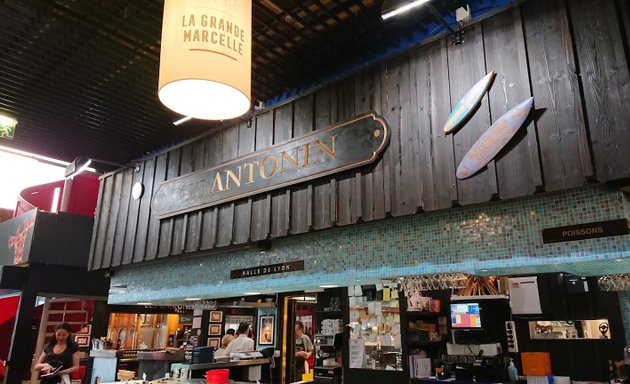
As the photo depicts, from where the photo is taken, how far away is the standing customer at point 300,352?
37.2ft

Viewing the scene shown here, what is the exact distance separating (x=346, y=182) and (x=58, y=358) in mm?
4430

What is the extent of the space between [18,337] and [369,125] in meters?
8.94

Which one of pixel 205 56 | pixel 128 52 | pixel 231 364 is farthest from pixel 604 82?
pixel 231 364

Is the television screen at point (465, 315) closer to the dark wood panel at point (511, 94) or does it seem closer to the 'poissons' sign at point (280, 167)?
the 'poissons' sign at point (280, 167)

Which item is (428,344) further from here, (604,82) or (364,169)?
(604,82)

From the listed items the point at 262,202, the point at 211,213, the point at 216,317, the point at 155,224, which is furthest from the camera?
the point at 216,317

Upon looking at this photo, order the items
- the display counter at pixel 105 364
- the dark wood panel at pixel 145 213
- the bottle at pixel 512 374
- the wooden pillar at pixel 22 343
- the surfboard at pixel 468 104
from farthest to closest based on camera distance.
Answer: the display counter at pixel 105 364, the wooden pillar at pixel 22 343, the bottle at pixel 512 374, the dark wood panel at pixel 145 213, the surfboard at pixel 468 104

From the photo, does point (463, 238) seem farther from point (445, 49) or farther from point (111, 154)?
point (111, 154)

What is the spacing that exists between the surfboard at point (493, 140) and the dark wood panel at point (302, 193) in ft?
4.66

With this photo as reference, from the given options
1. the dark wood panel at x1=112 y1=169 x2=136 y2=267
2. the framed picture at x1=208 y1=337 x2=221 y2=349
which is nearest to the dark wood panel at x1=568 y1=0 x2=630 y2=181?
the dark wood panel at x1=112 y1=169 x2=136 y2=267

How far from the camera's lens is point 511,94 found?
11.3 feet

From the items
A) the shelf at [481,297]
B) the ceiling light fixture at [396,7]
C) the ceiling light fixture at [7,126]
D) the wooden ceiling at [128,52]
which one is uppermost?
the wooden ceiling at [128,52]

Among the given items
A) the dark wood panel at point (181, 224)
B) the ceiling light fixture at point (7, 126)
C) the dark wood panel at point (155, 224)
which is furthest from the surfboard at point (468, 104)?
Result: the ceiling light fixture at point (7, 126)

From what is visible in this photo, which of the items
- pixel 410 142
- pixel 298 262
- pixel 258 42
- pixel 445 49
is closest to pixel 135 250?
pixel 298 262
